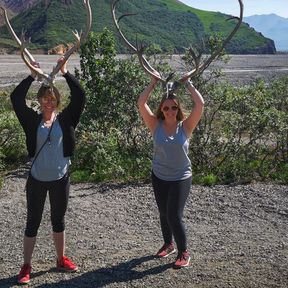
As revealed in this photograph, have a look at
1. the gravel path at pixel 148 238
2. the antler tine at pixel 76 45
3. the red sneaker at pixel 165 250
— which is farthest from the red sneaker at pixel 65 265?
the antler tine at pixel 76 45

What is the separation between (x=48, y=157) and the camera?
16.7 feet

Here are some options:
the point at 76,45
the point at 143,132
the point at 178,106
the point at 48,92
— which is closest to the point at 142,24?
the point at 143,132

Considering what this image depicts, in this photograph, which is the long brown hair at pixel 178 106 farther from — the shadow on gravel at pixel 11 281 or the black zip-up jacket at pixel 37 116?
the shadow on gravel at pixel 11 281

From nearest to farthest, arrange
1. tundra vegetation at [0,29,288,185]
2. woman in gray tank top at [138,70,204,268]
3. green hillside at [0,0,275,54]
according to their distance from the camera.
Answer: woman in gray tank top at [138,70,204,268] < tundra vegetation at [0,29,288,185] < green hillside at [0,0,275,54]

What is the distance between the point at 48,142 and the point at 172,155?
47.3 inches

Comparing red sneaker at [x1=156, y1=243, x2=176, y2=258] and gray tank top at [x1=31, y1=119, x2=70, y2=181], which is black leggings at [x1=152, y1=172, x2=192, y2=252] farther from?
gray tank top at [x1=31, y1=119, x2=70, y2=181]

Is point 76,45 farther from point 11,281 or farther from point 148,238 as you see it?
point 148,238

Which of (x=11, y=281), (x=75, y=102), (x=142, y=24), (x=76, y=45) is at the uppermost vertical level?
(x=142, y=24)

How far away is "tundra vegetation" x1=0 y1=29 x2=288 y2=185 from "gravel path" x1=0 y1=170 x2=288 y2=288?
23.1 inches

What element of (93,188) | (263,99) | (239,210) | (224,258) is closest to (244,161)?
(263,99)

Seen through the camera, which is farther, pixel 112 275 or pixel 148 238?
pixel 148 238

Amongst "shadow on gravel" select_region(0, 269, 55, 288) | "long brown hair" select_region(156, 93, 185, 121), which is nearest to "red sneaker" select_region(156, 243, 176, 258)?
"shadow on gravel" select_region(0, 269, 55, 288)

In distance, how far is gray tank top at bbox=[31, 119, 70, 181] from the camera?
507 centimetres

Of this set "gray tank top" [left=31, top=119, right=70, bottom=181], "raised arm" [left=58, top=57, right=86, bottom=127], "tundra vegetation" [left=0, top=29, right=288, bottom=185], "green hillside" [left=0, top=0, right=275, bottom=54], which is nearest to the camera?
"gray tank top" [left=31, top=119, right=70, bottom=181]
